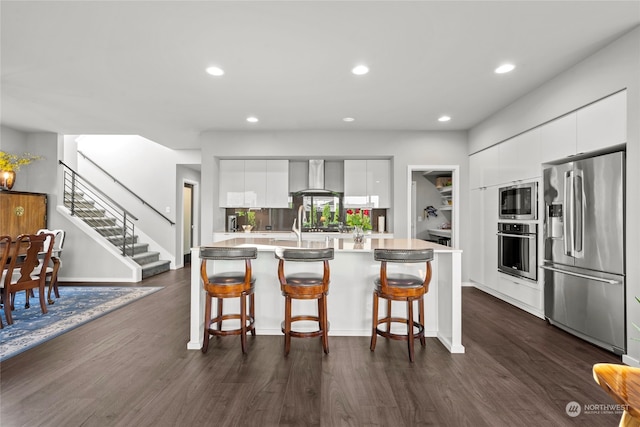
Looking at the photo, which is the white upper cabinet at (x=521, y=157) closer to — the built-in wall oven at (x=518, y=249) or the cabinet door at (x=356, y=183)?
the built-in wall oven at (x=518, y=249)

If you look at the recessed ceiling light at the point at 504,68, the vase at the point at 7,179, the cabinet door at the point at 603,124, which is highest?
the recessed ceiling light at the point at 504,68

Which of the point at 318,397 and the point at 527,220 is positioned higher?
the point at 527,220

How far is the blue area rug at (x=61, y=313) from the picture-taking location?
3.21m

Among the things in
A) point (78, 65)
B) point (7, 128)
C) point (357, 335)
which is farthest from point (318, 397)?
point (7, 128)

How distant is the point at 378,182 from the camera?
6.18m

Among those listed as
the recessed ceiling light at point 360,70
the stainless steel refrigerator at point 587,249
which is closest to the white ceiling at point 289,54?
the recessed ceiling light at point 360,70

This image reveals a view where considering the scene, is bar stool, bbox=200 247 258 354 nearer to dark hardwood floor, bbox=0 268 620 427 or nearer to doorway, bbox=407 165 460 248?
dark hardwood floor, bbox=0 268 620 427

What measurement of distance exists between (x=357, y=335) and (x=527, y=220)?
8.46 feet

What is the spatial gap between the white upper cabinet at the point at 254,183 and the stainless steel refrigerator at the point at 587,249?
13.6 ft

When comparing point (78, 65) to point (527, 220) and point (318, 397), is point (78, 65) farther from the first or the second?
point (527, 220)

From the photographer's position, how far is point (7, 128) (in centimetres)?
583

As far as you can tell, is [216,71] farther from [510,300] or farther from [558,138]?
[510,300]

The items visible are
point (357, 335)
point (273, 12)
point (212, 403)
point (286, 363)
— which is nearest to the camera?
point (212, 403)

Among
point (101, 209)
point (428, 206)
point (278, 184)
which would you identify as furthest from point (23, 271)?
point (428, 206)
